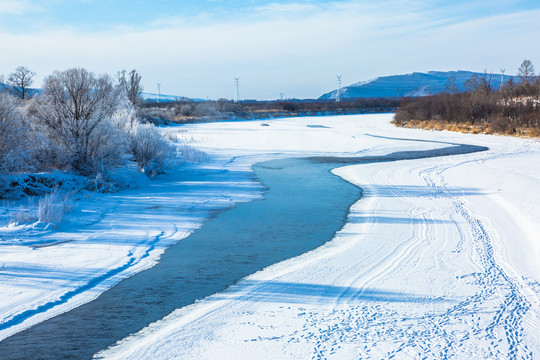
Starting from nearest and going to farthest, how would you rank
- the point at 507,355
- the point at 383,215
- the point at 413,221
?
the point at 507,355, the point at 413,221, the point at 383,215

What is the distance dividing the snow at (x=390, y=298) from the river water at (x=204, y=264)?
1.03 ft

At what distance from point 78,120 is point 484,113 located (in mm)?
32669

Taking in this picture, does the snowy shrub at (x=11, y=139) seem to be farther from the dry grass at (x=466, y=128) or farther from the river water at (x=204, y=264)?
the dry grass at (x=466, y=128)

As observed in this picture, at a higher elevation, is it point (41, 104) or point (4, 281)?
point (41, 104)

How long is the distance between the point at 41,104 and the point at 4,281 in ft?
34.3

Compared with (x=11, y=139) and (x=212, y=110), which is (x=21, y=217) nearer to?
(x=11, y=139)

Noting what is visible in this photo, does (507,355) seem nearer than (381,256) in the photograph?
Yes

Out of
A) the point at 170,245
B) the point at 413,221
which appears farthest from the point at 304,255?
the point at 413,221

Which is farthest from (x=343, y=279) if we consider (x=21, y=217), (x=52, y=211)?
(x=21, y=217)

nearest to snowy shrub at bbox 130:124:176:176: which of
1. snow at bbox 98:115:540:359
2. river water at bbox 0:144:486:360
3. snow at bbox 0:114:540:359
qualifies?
snow at bbox 0:114:540:359

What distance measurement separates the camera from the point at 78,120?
15562 mm

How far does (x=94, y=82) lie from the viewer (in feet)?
53.5

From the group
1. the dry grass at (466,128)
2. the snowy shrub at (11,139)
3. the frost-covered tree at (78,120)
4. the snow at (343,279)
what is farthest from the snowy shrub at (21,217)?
A: the dry grass at (466,128)

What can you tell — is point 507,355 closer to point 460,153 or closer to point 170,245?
point 170,245
